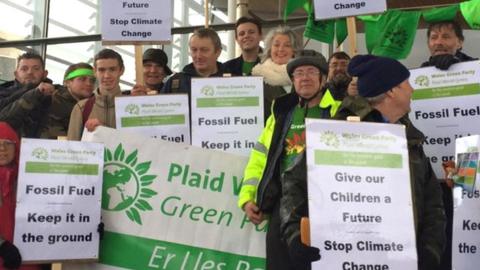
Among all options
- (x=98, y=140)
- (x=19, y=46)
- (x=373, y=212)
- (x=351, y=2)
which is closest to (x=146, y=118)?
(x=98, y=140)

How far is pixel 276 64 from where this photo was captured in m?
4.70

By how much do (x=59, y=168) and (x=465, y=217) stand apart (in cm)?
223

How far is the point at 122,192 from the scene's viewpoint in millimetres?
3998

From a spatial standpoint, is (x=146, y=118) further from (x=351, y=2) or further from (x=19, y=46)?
(x=19, y=46)

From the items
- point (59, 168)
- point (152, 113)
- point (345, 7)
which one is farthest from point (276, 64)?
point (59, 168)

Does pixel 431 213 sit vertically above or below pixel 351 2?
below

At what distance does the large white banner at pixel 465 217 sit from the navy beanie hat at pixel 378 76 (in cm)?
76

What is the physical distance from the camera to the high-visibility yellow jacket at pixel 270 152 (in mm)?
3441

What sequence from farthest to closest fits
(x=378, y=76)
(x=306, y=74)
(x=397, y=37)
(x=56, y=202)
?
(x=397, y=37) → (x=56, y=202) → (x=306, y=74) → (x=378, y=76)

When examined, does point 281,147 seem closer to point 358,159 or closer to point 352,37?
point 358,159

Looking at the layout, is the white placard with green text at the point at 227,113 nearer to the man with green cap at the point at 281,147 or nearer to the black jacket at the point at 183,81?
the black jacket at the point at 183,81

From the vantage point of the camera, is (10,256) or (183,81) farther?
(183,81)

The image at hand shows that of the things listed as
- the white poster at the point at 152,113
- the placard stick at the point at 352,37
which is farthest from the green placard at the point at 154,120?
the placard stick at the point at 352,37

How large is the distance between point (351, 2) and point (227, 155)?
152cm
